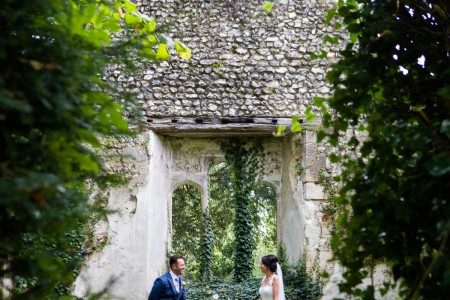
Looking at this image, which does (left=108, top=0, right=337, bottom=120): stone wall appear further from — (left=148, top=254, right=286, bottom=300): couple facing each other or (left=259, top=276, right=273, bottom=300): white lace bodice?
(left=259, top=276, right=273, bottom=300): white lace bodice

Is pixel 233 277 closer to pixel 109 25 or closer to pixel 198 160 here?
pixel 198 160

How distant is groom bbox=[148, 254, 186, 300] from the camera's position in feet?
25.0

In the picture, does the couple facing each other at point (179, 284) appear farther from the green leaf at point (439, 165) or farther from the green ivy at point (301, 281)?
the green leaf at point (439, 165)

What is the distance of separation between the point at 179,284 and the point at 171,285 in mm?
171

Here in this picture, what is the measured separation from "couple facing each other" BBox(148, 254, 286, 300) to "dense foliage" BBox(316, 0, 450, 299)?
180 inches

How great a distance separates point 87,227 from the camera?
972 cm

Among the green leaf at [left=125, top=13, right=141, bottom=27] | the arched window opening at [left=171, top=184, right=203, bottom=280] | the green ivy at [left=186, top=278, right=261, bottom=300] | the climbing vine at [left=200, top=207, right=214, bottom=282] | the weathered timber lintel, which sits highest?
the weathered timber lintel

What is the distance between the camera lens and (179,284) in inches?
309

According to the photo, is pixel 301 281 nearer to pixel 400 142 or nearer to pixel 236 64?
pixel 236 64

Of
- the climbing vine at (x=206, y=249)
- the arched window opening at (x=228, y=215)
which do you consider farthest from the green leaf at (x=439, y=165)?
the arched window opening at (x=228, y=215)

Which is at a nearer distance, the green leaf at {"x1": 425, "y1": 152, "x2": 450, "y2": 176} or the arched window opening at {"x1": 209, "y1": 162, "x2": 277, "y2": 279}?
the green leaf at {"x1": 425, "y1": 152, "x2": 450, "y2": 176}

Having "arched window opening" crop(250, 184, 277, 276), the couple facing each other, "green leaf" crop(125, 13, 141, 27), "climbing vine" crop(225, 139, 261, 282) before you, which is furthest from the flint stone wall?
"green leaf" crop(125, 13, 141, 27)

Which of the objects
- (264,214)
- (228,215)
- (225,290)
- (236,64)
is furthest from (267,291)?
(264,214)

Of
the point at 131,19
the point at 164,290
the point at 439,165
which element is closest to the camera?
the point at 439,165
